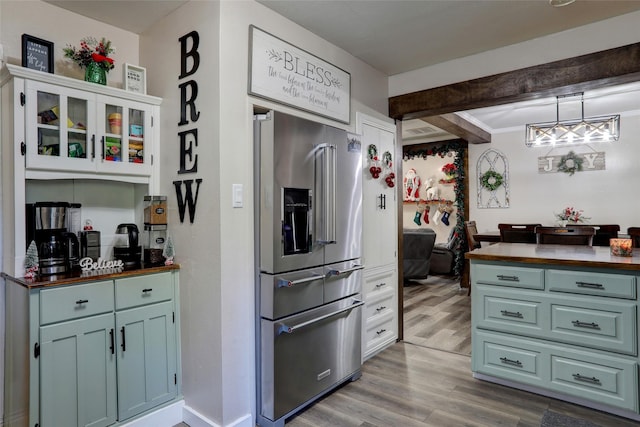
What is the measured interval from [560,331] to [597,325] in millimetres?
214

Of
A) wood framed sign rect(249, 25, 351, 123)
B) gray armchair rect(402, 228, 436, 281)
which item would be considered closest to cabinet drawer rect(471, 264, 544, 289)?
wood framed sign rect(249, 25, 351, 123)

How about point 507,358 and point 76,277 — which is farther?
point 507,358

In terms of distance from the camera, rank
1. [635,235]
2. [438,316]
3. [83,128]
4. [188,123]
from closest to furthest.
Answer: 1. [83,128]
2. [188,123]
3. [635,235]
4. [438,316]

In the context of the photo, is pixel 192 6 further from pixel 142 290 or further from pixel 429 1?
pixel 142 290

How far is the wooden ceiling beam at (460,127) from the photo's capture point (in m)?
4.88

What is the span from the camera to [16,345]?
2.00 m

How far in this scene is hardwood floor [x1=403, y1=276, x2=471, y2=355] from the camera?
368 cm

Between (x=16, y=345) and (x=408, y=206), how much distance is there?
23.6 feet

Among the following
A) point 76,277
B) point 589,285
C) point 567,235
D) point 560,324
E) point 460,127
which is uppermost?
point 460,127

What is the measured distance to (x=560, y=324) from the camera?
98.7 inches

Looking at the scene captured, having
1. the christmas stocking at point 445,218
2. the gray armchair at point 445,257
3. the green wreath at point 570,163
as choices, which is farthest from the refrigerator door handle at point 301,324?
the christmas stocking at point 445,218

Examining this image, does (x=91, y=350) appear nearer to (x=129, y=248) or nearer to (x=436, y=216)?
(x=129, y=248)

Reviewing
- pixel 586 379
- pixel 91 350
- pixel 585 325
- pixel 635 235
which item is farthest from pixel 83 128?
pixel 635 235

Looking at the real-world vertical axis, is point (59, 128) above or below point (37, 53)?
below
